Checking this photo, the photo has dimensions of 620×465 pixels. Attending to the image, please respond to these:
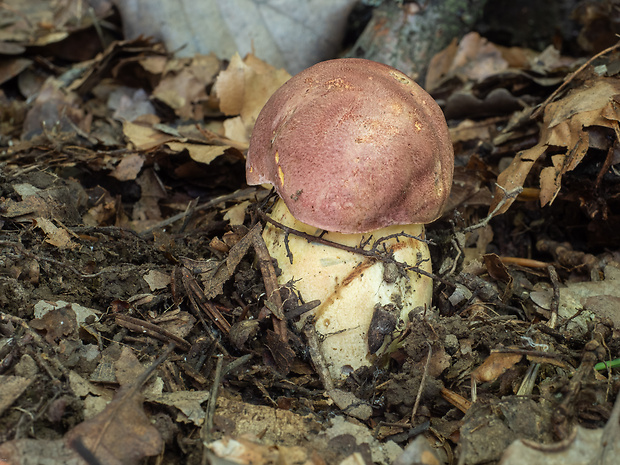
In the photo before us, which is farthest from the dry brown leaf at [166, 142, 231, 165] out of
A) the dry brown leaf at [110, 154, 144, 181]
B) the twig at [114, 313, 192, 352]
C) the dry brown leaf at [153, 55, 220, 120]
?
the twig at [114, 313, 192, 352]

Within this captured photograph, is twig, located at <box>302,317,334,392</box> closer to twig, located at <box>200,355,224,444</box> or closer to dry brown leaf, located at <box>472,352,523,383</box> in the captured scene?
twig, located at <box>200,355,224,444</box>

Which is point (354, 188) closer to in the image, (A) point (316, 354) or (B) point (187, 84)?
(A) point (316, 354)

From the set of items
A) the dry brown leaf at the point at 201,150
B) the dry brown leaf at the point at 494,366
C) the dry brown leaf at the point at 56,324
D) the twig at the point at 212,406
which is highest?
the dry brown leaf at the point at 56,324

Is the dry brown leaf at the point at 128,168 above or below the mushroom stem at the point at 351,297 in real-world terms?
above

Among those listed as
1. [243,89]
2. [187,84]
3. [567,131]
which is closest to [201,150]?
[243,89]

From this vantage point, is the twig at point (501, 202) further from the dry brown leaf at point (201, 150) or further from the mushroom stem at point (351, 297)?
the dry brown leaf at point (201, 150)

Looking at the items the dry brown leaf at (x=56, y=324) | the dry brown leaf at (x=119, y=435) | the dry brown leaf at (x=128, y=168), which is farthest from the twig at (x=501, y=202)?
the dry brown leaf at (x=128, y=168)
